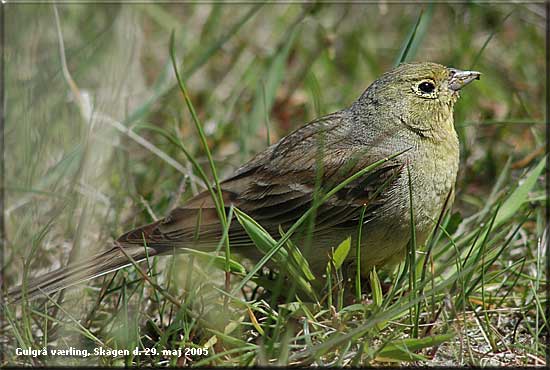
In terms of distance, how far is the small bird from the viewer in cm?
326

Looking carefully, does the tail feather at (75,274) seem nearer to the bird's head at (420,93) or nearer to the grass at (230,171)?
the grass at (230,171)

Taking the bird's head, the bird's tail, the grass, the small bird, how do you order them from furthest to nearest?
the bird's head → the small bird → the bird's tail → the grass

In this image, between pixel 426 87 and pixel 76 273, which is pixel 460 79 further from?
pixel 76 273

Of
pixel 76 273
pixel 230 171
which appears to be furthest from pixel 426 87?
pixel 76 273

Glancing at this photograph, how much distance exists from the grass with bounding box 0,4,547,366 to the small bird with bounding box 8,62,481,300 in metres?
0.10

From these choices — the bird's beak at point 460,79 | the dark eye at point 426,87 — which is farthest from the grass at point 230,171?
the dark eye at point 426,87

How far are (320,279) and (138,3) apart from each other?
3043mm

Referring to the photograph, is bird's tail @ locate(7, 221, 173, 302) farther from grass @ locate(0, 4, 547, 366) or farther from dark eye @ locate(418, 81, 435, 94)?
dark eye @ locate(418, 81, 435, 94)

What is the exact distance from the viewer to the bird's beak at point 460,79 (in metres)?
3.61

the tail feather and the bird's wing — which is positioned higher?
the bird's wing

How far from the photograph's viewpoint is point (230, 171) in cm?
463

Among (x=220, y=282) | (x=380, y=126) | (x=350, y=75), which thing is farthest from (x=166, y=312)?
(x=350, y=75)

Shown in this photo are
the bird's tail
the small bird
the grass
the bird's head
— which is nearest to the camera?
the grass

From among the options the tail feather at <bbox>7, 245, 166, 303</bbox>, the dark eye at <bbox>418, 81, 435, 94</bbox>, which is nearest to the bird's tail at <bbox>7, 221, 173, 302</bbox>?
the tail feather at <bbox>7, 245, 166, 303</bbox>
